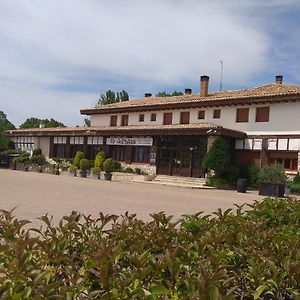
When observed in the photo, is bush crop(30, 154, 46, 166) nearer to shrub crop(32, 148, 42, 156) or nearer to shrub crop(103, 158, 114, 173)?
shrub crop(32, 148, 42, 156)

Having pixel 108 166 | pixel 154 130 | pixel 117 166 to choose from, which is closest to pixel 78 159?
pixel 117 166

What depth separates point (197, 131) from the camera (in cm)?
2842

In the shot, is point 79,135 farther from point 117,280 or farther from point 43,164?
point 117,280

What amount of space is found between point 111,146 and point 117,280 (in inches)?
1330

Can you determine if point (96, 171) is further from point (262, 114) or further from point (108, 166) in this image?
point (262, 114)

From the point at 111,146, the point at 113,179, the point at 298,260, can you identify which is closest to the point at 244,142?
the point at 113,179

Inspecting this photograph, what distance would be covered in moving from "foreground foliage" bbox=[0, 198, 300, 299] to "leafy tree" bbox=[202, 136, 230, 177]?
73.6 ft

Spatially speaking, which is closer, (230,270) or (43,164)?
(230,270)

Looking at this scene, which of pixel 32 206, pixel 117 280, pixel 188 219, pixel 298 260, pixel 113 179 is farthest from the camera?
pixel 113 179

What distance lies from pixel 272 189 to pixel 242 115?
317 inches

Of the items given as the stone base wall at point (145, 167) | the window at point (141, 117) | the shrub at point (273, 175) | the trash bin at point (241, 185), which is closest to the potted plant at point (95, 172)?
the stone base wall at point (145, 167)

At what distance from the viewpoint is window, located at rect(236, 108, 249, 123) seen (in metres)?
29.2

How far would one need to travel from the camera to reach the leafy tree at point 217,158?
87.1 ft

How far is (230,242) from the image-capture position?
3730 mm
